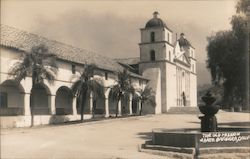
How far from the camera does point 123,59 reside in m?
66.1

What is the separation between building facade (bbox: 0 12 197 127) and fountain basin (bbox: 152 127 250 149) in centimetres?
1469

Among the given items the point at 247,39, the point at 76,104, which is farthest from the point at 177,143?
the point at 76,104

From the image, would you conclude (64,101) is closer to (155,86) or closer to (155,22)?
(155,86)

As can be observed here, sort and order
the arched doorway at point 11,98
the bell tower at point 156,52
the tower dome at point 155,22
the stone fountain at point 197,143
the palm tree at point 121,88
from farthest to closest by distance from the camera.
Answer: the tower dome at point 155,22 < the bell tower at point 156,52 < the palm tree at point 121,88 < the arched doorway at point 11,98 < the stone fountain at point 197,143

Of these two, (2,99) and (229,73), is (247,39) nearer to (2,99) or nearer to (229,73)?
(229,73)

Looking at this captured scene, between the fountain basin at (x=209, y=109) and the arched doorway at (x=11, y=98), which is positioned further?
the arched doorway at (x=11, y=98)

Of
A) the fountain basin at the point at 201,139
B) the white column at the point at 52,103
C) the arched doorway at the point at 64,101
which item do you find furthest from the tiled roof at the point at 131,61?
the fountain basin at the point at 201,139

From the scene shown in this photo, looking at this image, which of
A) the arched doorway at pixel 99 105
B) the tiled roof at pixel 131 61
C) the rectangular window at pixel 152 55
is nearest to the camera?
the arched doorway at pixel 99 105

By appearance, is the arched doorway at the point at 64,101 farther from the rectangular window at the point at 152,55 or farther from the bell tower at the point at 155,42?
the rectangular window at the point at 152,55

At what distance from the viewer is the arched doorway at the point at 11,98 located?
3027cm

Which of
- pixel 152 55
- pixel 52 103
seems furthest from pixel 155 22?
pixel 52 103

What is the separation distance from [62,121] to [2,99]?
20.2ft

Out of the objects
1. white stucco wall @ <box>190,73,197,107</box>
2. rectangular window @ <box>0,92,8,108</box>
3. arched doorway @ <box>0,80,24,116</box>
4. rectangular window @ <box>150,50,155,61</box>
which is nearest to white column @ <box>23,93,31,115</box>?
arched doorway @ <box>0,80,24,116</box>

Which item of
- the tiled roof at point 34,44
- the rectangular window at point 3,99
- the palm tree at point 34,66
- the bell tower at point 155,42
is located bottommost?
the rectangular window at point 3,99
